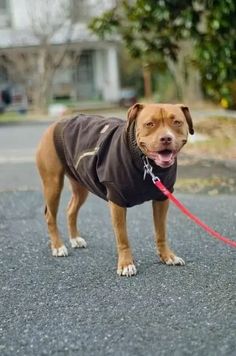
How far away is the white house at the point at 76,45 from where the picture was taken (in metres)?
31.2

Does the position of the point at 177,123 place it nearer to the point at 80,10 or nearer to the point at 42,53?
the point at 42,53

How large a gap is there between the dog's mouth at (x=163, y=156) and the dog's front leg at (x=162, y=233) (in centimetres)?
76

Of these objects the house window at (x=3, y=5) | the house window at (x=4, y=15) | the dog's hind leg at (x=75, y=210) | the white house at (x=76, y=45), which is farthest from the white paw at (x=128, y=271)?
the house window at (x=3, y=5)

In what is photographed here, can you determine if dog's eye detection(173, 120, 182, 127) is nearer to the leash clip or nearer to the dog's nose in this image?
the dog's nose

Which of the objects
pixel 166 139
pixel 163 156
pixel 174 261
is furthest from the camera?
pixel 174 261

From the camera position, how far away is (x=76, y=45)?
112ft

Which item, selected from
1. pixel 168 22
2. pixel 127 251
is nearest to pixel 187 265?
pixel 127 251

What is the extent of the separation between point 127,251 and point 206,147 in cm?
735

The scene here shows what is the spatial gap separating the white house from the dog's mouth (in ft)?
85.6

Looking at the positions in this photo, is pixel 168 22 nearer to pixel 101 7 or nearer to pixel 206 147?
pixel 206 147

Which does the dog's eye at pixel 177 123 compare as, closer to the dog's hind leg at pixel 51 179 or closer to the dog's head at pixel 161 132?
the dog's head at pixel 161 132

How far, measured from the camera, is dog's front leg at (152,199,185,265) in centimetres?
493

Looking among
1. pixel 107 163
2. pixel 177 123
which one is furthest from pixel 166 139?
pixel 107 163

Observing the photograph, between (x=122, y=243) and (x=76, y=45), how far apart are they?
3049cm
